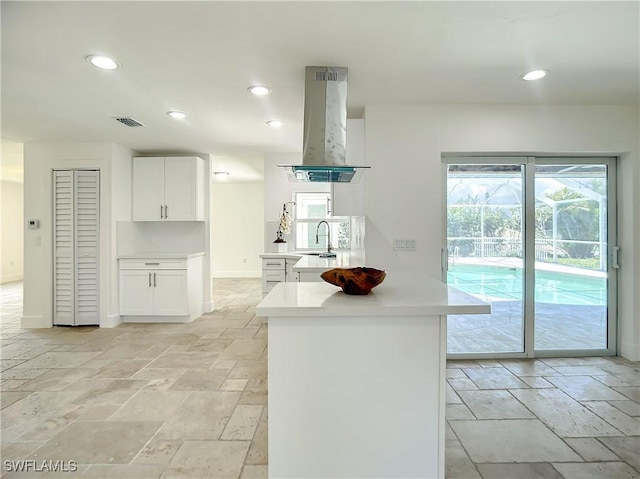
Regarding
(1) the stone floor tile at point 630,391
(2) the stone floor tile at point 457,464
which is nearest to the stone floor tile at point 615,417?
(1) the stone floor tile at point 630,391

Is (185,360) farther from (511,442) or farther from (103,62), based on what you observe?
(511,442)

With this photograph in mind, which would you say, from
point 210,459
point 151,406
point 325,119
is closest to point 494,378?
point 210,459

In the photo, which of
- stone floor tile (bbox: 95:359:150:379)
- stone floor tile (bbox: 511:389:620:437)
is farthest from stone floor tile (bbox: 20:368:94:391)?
stone floor tile (bbox: 511:389:620:437)

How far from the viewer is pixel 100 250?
457 centimetres

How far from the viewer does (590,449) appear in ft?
6.61

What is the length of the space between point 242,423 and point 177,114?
288 centimetres

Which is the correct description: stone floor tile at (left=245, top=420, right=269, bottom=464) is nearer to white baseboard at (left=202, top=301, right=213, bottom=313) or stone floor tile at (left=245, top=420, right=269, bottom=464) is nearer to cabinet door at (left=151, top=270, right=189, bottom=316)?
cabinet door at (left=151, top=270, right=189, bottom=316)

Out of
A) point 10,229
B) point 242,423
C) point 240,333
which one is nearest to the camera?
point 242,423

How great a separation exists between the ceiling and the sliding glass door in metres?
0.74

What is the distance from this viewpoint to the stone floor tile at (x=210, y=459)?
1807 millimetres

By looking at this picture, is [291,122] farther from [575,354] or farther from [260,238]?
[260,238]

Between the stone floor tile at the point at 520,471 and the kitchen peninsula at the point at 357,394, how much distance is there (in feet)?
1.34

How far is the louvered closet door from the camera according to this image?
454 centimetres

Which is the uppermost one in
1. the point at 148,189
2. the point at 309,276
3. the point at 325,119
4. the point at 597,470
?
the point at 325,119
